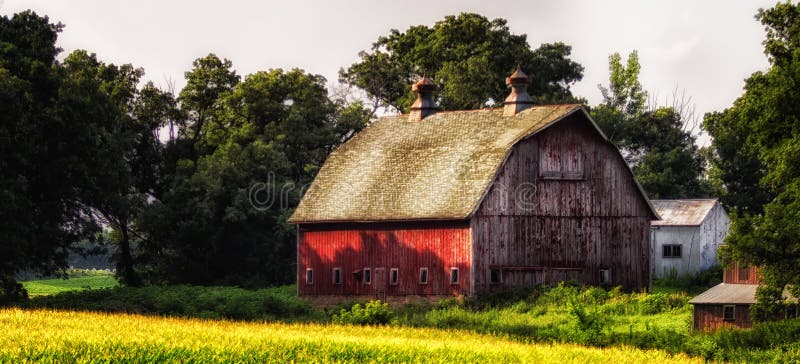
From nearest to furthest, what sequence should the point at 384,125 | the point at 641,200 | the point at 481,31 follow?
the point at 641,200 → the point at 384,125 → the point at 481,31

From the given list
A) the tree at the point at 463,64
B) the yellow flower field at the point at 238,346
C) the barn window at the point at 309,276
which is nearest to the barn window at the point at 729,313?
the yellow flower field at the point at 238,346

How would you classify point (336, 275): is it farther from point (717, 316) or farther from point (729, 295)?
point (717, 316)

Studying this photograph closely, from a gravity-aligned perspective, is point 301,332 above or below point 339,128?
below

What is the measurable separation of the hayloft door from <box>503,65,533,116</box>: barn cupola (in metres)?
8.23

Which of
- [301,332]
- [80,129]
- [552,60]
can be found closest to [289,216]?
[80,129]

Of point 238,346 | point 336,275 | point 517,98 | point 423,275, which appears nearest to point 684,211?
point 517,98

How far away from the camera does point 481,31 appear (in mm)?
74812

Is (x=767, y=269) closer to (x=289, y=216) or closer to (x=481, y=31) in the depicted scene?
(x=289, y=216)

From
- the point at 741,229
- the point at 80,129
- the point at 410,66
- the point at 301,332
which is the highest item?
the point at 410,66

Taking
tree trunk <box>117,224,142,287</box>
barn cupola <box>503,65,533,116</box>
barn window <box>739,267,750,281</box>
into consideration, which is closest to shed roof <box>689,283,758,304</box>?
barn window <box>739,267,750,281</box>

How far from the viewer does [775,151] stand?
125 feet

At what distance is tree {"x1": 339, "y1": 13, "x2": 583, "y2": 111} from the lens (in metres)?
71.6

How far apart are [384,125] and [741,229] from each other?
23447 mm

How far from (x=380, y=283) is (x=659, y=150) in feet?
103
